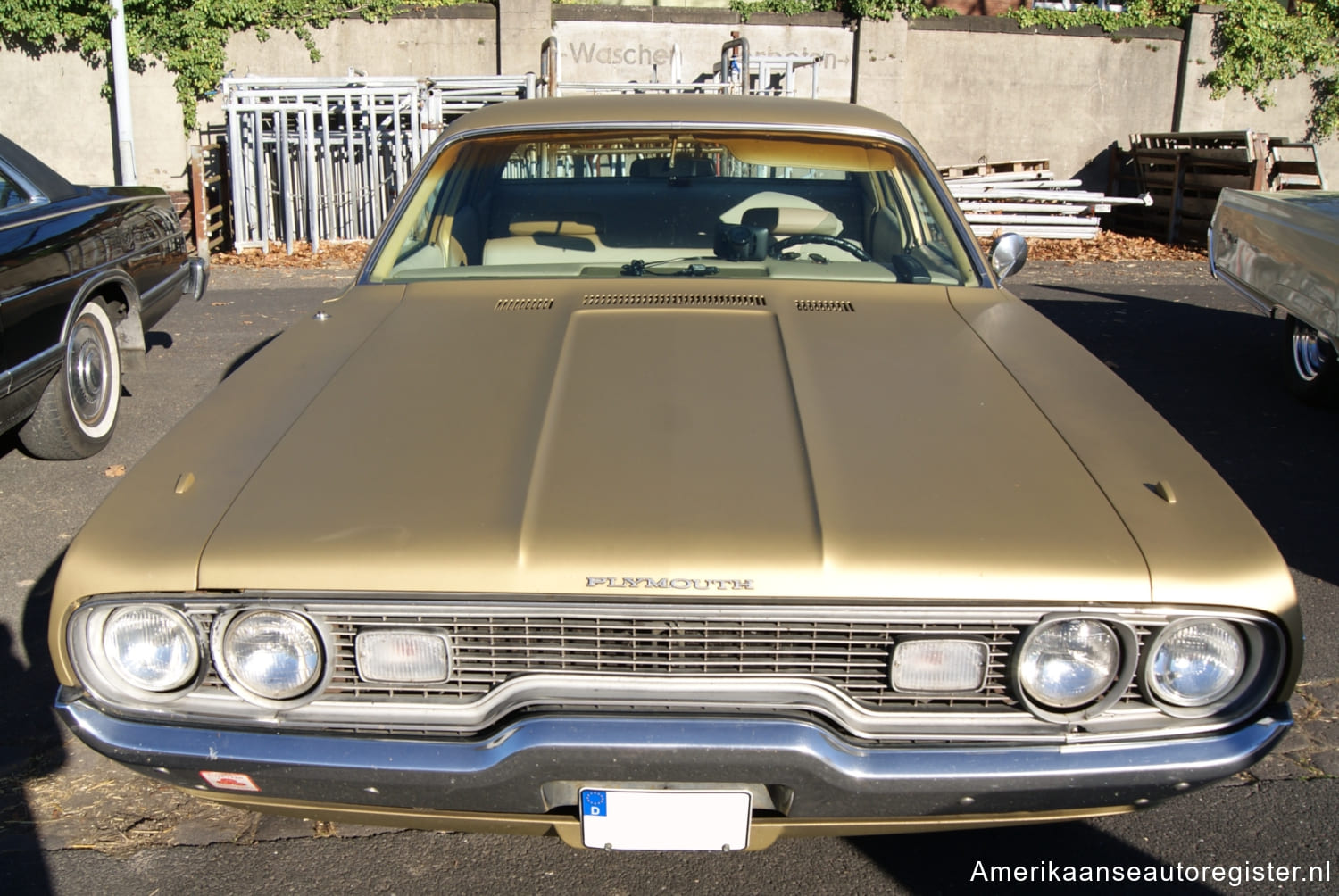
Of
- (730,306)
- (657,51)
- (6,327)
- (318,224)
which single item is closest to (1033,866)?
(730,306)

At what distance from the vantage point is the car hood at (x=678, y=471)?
6.49 feet

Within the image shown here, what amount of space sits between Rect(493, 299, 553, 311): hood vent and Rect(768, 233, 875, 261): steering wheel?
0.88 meters

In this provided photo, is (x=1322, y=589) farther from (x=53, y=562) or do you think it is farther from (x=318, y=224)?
(x=318, y=224)

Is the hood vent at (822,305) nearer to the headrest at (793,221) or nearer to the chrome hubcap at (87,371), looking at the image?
the headrest at (793,221)

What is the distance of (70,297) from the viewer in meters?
5.09

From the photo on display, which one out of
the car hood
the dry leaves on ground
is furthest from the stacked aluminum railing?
the car hood

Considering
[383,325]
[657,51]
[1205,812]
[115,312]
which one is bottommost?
[1205,812]

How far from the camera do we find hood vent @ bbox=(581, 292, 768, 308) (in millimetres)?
3113

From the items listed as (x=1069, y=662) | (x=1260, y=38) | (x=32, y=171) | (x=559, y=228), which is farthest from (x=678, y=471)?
(x=1260, y=38)

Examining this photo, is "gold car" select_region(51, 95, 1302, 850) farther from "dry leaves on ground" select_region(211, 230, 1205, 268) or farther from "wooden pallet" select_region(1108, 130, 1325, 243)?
"wooden pallet" select_region(1108, 130, 1325, 243)

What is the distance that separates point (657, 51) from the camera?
14320 mm

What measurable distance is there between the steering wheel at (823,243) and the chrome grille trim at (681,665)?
1938 millimetres

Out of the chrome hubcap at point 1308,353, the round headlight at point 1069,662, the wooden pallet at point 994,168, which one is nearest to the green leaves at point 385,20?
the wooden pallet at point 994,168

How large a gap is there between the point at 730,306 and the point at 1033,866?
1.63 m
